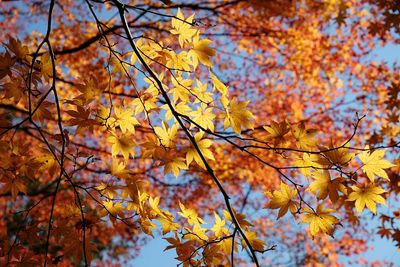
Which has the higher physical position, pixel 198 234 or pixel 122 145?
pixel 122 145

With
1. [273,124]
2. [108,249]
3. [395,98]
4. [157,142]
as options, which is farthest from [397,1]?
[108,249]

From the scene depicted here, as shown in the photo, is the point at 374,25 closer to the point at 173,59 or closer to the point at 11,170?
the point at 173,59

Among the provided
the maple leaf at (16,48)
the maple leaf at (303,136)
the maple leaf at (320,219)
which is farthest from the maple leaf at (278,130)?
the maple leaf at (16,48)

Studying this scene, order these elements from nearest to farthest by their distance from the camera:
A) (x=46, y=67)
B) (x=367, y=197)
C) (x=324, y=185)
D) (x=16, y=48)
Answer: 1. (x=324, y=185)
2. (x=367, y=197)
3. (x=16, y=48)
4. (x=46, y=67)

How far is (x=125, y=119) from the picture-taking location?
249 cm

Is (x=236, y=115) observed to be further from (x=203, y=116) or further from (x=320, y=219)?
(x=320, y=219)

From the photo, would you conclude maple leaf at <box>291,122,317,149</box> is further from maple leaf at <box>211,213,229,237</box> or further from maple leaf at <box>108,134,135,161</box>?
maple leaf at <box>108,134,135,161</box>

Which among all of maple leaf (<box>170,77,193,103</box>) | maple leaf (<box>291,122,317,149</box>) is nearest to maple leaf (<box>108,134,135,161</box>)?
maple leaf (<box>170,77,193,103</box>)

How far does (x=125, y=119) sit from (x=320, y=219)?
131 centimetres

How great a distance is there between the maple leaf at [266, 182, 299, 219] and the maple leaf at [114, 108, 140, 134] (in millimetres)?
941

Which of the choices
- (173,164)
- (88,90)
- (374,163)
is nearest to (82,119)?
(88,90)

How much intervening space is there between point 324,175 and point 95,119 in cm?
136

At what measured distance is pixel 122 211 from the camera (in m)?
2.62

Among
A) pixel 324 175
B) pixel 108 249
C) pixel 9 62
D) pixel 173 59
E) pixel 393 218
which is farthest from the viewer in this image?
pixel 108 249
